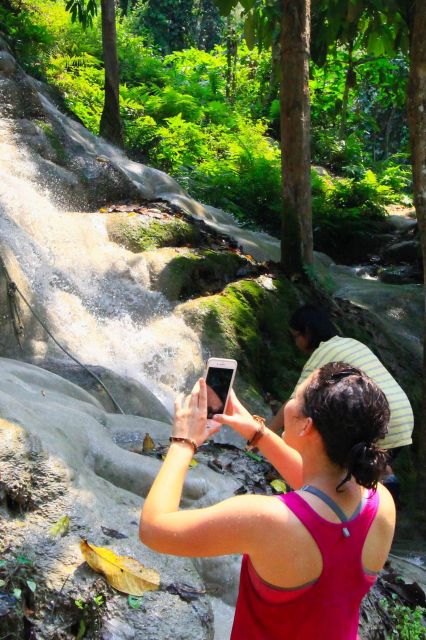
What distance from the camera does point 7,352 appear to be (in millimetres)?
5930

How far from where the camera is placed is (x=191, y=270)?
8391mm

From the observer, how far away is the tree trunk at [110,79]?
1198 centimetres

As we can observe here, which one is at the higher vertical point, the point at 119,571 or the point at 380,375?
the point at 380,375

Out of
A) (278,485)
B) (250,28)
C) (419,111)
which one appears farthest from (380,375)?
(250,28)

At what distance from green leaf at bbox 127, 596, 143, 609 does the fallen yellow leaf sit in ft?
0.04

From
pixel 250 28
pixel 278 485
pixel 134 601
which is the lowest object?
pixel 278 485

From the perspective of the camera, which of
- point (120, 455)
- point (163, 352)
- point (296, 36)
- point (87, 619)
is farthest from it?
point (296, 36)

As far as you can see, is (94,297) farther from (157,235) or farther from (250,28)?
(250,28)

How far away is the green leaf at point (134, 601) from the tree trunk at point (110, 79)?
1015 cm

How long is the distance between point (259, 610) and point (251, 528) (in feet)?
0.72

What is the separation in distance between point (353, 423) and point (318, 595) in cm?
37

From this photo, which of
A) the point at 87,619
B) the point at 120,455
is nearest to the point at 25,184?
the point at 120,455

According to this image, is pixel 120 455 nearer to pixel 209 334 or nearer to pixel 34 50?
pixel 209 334

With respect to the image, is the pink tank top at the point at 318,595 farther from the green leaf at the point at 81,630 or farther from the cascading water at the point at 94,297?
the cascading water at the point at 94,297
